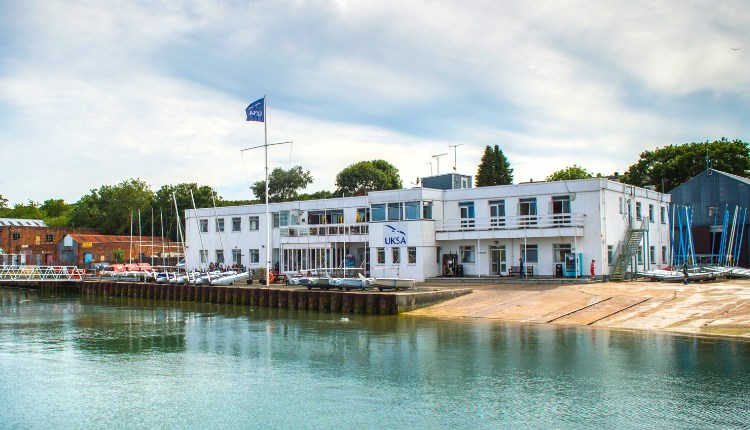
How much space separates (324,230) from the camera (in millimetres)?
53188

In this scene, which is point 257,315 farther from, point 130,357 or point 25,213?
point 25,213

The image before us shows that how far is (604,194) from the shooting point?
138 feet

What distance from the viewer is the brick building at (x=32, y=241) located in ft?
287

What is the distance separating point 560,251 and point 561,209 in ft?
9.05

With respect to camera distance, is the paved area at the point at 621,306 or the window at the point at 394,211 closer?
the paved area at the point at 621,306

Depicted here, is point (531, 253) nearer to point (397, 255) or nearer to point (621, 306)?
point (397, 255)

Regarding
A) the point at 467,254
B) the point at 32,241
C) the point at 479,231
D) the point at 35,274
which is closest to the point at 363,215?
the point at 467,254

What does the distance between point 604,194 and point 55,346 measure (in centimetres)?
3234

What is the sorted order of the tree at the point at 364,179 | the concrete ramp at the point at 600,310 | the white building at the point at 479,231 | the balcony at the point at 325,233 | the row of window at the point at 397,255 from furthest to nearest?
the tree at the point at 364,179 → the balcony at the point at 325,233 → the row of window at the point at 397,255 → the white building at the point at 479,231 → the concrete ramp at the point at 600,310

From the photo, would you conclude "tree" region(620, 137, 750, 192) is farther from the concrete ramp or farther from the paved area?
the concrete ramp

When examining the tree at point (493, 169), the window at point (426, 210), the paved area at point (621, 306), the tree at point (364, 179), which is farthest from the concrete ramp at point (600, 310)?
the tree at point (364, 179)

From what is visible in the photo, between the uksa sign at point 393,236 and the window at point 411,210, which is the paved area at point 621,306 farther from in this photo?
the window at point 411,210

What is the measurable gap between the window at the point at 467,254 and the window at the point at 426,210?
330 centimetres

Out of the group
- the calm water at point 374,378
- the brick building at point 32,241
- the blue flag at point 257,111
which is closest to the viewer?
the calm water at point 374,378
